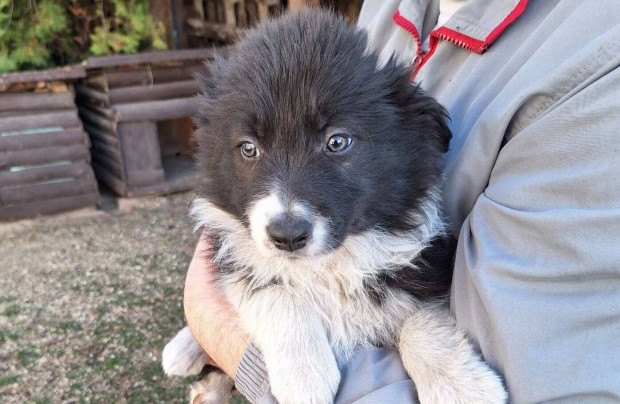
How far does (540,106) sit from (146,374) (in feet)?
11.8

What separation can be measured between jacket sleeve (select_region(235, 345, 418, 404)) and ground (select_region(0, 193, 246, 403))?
2296mm

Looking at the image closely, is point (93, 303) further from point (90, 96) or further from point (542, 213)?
point (542, 213)

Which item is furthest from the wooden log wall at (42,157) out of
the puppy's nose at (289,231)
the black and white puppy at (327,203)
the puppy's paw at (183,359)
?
the puppy's nose at (289,231)

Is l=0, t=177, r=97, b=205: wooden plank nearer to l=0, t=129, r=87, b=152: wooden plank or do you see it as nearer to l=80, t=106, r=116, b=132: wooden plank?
l=0, t=129, r=87, b=152: wooden plank

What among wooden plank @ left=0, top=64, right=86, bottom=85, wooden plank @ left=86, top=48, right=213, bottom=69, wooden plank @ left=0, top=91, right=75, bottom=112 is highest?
wooden plank @ left=86, top=48, right=213, bottom=69

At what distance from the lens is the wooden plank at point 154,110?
6.59 metres

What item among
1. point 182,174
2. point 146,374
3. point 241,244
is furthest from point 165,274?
point 241,244

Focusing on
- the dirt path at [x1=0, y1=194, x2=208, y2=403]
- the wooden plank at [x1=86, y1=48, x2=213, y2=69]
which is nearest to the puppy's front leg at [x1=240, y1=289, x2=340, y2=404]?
the dirt path at [x1=0, y1=194, x2=208, y2=403]

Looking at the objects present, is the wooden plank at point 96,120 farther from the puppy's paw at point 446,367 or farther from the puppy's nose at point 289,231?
the puppy's paw at point 446,367

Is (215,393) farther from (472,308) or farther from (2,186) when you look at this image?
(2,186)

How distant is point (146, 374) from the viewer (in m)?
4.29

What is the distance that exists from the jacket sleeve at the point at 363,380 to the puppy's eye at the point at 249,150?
676 mm

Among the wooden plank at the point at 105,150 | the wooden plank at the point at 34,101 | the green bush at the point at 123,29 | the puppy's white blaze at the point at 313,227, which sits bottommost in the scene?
the wooden plank at the point at 105,150

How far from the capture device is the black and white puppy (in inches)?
72.4
